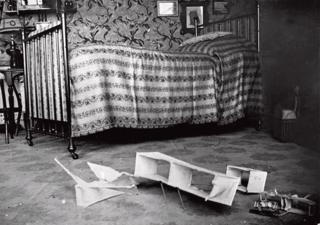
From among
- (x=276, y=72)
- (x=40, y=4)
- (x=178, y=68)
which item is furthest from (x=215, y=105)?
(x=40, y=4)

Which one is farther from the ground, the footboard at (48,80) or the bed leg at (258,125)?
the footboard at (48,80)

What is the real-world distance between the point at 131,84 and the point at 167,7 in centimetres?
202

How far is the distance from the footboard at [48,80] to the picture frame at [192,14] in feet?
6.93

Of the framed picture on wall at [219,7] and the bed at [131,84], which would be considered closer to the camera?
the bed at [131,84]

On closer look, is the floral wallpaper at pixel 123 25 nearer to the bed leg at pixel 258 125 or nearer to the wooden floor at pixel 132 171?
the wooden floor at pixel 132 171

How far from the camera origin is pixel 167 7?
13.8 ft

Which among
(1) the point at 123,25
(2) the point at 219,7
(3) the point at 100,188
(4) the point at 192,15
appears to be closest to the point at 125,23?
(1) the point at 123,25

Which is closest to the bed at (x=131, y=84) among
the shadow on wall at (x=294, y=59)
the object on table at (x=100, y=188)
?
the shadow on wall at (x=294, y=59)

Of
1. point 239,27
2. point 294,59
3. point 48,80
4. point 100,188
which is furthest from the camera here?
point 239,27

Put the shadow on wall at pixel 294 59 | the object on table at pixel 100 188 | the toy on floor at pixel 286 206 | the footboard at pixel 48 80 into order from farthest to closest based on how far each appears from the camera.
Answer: the shadow on wall at pixel 294 59 → the footboard at pixel 48 80 → the object on table at pixel 100 188 → the toy on floor at pixel 286 206

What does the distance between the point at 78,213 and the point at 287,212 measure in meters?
0.73

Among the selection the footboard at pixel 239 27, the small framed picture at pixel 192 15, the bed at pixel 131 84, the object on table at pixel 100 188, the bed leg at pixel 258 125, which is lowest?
the bed leg at pixel 258 125

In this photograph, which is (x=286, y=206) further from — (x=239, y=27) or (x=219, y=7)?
(x=219, y=7)

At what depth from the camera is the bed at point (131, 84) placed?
2277 mm
